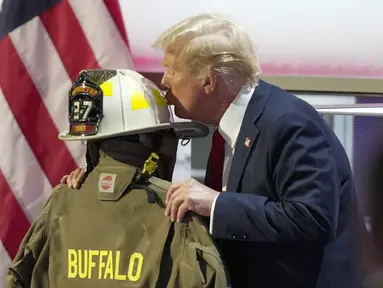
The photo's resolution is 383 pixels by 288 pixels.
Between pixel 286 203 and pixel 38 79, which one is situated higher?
pixel 38 79

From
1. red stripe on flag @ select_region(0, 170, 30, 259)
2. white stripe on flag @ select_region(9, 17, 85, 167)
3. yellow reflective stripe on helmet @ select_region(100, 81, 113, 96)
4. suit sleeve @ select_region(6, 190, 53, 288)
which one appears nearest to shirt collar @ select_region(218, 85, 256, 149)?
yellow reflective stripe on helmet @ select_region(100, 81, 113, 96)

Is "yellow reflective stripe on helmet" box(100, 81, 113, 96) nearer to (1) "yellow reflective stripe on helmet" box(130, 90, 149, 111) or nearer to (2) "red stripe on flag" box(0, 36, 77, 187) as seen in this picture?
(1) "yellow reflective stripe on helmet" box(130, 90, 149, 111)

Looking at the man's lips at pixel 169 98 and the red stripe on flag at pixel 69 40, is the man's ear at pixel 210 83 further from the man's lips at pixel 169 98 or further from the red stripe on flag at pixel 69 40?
the red stripe on flag at pixel 69 40

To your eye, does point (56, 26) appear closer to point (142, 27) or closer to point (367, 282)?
point (142, 27)

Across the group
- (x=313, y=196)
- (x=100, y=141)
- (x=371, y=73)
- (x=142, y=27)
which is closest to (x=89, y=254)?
(x=100, y=141)

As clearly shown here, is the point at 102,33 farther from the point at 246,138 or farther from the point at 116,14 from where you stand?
the point at 246,138

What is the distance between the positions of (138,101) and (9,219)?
2.05 feet

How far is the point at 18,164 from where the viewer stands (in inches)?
67.7

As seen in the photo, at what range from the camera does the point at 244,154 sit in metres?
1.29

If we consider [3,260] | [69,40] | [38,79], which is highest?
[69,40]

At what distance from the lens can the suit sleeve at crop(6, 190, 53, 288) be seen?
1.38 m

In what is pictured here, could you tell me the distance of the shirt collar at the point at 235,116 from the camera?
1.32 m

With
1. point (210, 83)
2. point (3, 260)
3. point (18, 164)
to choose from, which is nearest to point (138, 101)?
point (210, 83)

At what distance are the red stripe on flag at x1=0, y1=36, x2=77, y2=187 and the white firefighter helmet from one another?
0.38 metres
